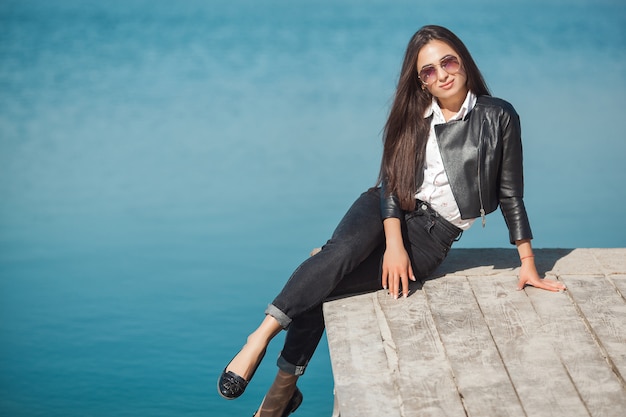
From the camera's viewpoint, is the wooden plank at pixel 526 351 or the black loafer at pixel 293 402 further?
the black loafer at pixel 293 402

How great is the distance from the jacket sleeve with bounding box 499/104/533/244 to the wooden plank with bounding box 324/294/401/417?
567mm

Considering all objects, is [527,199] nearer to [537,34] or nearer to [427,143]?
[537,34]

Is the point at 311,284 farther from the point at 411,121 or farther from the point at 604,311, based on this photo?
the point at 604,311

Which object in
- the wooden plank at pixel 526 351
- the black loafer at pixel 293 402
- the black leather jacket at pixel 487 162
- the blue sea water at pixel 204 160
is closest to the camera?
the wooden plank at pixel 526 351

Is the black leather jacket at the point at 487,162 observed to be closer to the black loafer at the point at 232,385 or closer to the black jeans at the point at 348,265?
the black jeans at the point at 348,265

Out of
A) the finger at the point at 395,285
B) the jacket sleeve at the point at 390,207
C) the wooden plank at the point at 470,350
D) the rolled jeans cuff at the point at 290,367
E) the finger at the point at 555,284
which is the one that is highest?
the jacket sleeve at the point at 390,207

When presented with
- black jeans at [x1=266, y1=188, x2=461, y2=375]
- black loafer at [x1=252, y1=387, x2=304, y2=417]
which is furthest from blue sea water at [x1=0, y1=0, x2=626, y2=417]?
black jeans at [x1=266, y1=188, x2=461, y2=375]

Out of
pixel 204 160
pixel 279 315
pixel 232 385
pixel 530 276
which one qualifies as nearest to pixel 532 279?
pixel 530 276

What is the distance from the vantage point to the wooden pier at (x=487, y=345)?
243 centimetres

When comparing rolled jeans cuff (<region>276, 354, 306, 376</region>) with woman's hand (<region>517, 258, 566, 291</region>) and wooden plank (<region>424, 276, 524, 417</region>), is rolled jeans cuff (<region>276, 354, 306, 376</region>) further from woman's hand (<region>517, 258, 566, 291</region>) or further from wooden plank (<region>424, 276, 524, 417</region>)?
woman's hand (<region>517, 258, 566, 291</region>)

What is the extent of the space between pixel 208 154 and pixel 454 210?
608 cm

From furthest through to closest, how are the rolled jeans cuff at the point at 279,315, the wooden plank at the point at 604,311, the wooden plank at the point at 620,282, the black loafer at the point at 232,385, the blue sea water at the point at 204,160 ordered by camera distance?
the blue sea water at the point at 204,160 < the wooden plank at the point at 620,282 < the rolled jeans cuff at the point at 279,315 < the black loafer at the point at 232,385 < the wooden plank at the point at 604,311

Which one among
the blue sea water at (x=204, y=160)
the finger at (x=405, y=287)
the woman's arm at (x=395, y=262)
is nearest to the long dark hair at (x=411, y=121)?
the woman's arm at (x=395, y=262)

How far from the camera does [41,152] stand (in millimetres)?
9234
